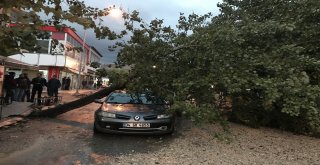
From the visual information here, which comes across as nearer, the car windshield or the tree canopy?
the tree canopy

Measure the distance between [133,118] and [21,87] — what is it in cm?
1034

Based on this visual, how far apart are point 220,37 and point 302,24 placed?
3.00 metres

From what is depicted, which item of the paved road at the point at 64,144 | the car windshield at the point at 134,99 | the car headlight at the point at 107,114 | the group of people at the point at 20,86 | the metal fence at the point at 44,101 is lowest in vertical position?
the paved road at the point at 64,144

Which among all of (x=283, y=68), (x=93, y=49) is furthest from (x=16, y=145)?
(x=93, y=49)

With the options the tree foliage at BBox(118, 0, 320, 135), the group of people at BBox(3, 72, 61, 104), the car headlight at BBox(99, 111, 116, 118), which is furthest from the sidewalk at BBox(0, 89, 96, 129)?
the tree foliage at BBox(118, 0, 320, 135)

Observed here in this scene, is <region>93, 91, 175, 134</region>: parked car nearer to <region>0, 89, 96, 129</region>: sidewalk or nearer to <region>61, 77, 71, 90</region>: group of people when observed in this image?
<region>0, 89, 96, 129</region>: sidewalk

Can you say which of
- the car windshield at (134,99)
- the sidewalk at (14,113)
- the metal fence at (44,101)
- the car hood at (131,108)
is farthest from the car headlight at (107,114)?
the metal fence at (44,101)

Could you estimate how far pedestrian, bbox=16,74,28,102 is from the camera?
18672 mm

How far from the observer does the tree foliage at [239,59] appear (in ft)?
26.9

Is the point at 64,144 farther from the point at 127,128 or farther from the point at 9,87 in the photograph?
the point at 9,87

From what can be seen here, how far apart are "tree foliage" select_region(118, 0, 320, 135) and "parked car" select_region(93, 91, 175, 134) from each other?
2.48ft

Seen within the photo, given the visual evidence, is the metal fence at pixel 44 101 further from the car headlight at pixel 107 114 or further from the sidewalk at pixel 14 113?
the car headlight at pixel 107 114

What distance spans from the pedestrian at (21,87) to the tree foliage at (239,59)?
27.9 ft

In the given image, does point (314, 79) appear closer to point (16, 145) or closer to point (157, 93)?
point (157, 93)
